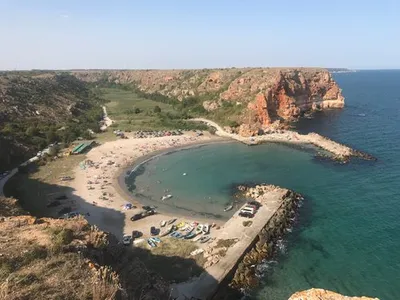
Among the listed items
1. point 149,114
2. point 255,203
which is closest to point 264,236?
point 255,203

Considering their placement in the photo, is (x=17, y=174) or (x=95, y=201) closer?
(x=95, y=201)

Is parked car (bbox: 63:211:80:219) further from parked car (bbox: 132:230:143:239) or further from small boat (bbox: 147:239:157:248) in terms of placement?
small boat (bbox: 147:239:157:248)

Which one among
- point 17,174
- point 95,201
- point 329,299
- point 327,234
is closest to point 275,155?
point 327,234

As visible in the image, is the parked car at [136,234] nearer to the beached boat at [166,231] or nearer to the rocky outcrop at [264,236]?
the beached boat at [166,231]

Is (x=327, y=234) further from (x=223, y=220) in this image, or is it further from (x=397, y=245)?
(x=223, y=220)

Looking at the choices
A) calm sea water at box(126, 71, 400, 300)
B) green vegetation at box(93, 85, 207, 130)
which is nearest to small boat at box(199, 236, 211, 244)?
calm sea water at box(126, 71, 400, 300)
